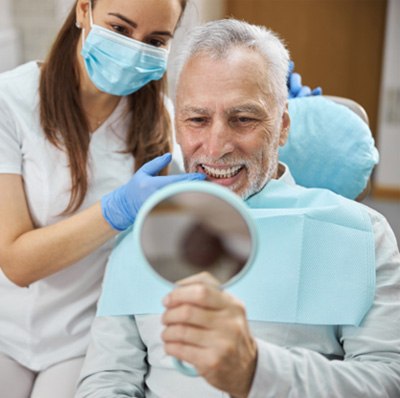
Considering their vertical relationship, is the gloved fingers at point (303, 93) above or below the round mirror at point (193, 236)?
below

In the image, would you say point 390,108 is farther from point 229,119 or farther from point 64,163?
point 229,119

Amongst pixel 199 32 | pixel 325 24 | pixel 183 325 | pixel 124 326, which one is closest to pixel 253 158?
pixel 199 32

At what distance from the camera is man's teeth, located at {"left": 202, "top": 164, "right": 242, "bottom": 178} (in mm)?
1349

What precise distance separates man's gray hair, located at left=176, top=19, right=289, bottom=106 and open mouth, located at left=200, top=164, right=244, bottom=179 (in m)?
0.18

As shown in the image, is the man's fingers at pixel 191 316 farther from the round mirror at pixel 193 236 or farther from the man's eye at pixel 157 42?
the man's eye at pixel 157 42

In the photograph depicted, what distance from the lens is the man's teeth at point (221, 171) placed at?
135 centimetres

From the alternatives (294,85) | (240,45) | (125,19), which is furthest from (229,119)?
(294,85)

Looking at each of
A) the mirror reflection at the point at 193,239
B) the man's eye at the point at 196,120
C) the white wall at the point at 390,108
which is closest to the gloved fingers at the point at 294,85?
the man's eye at the point at 196,120

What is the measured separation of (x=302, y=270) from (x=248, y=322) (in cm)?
15

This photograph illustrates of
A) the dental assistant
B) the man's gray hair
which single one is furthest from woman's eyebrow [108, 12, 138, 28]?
the man's gray hair

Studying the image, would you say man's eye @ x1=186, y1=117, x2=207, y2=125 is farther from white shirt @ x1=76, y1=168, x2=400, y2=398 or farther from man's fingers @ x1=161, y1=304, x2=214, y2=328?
man's fingers @ x1=161, y1=304, x2=214, y2=328

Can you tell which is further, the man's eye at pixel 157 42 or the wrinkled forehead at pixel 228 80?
the man's eye at pixel 157 42

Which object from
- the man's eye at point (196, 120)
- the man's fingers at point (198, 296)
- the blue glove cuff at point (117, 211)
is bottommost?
the blue glove cuff at point (117, 211)

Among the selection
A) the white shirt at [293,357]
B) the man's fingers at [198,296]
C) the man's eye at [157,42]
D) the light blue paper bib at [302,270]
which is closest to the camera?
the man's fingers at [198,296]
